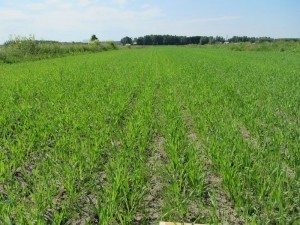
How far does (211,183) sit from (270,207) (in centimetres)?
74

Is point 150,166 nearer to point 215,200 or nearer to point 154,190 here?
point 154,190

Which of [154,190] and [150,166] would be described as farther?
[150,166]

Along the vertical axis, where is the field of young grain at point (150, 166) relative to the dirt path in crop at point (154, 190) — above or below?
above

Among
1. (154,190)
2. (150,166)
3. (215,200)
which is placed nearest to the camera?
(215,200)

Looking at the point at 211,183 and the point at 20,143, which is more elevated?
the point at 20,143

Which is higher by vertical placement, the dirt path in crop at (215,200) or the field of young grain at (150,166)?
the field of young grain at (150,166)

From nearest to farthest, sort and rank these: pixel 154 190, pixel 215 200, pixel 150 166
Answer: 1. pixel 215 200
2. pixel 154 190
3. pixel 150 166

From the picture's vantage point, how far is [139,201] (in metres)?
2.72

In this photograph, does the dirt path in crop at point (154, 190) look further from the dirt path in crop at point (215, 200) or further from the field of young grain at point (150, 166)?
the dirt path in crop at point (215, 200)

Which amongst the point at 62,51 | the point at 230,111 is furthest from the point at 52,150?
the point at 62,51

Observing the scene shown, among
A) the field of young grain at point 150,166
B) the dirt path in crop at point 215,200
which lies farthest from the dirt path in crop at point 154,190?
the dirt path in crop at point 215,200

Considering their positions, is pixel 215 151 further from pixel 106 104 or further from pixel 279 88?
pixel 279 88

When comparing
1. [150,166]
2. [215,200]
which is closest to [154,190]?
[150,166]

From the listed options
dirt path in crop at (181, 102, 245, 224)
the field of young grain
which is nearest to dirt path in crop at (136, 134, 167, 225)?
the field of young grain
